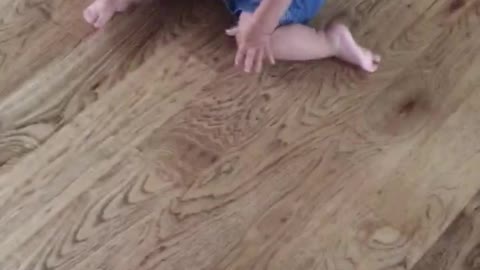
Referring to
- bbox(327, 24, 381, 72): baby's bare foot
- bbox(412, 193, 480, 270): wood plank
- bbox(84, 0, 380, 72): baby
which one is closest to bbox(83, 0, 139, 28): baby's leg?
bbox(84, 0, 380, 72): baby

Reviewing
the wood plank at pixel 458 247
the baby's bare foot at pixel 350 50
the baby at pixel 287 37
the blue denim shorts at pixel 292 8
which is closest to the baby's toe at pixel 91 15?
the baby at pixel 287 37

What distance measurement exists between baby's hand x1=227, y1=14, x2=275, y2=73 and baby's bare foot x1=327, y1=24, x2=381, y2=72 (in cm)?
9

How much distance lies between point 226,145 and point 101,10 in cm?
25

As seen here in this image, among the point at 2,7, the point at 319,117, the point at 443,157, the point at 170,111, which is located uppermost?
the point at 2,7

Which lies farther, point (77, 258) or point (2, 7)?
point (2, 7)

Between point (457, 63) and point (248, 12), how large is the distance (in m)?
0.28

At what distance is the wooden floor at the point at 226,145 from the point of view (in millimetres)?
1030

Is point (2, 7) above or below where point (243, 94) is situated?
above

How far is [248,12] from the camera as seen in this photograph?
1.12 metres

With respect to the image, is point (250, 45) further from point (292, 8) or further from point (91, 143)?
point (91, 143)

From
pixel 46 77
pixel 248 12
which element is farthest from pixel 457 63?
pixel 46 77

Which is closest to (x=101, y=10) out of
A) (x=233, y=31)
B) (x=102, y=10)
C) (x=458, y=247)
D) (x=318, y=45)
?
(x=102, y=10)

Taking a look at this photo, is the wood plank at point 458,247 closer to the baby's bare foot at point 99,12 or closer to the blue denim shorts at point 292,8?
the blue denim shorts at point 292,8

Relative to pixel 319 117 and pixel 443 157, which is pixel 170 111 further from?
pixel 443 157
